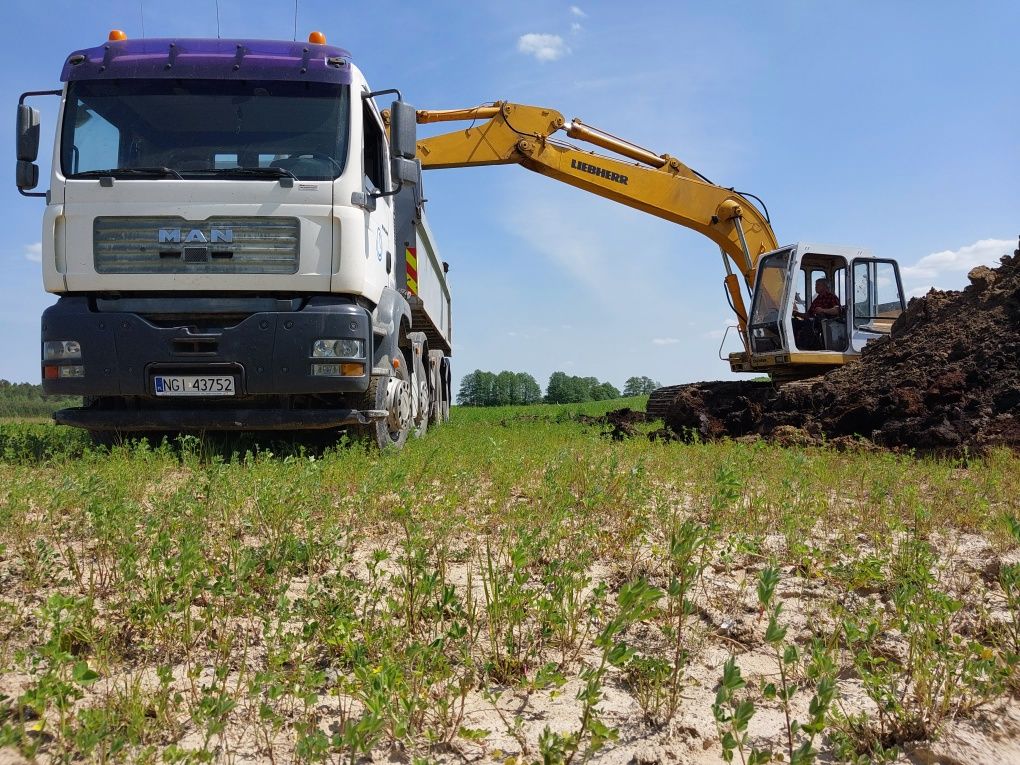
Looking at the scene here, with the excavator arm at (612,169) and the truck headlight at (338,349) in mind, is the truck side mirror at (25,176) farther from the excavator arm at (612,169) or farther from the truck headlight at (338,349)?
the excavator arm at (612,169)

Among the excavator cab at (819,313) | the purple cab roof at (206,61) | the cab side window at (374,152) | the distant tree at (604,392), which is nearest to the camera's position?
the purple cab roof at (206,61)

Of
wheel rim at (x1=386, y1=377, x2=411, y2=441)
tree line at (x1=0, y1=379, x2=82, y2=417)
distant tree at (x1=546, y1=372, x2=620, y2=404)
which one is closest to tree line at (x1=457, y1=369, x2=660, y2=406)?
distant tree at (x1=546, y1=372, x2=620, y2=404)

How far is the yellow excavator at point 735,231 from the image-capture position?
37.3 ft

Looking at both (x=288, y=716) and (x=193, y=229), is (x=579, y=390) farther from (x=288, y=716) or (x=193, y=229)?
(x=288, y=716)

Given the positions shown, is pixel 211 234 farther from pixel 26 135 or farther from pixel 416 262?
pixel 416 262

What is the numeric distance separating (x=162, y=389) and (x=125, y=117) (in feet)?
8.02

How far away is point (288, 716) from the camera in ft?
7.45

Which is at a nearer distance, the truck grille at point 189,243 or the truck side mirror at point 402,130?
the truck grille at point 189,243

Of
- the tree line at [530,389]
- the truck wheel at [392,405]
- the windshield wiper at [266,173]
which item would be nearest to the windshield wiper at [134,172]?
the windshield wiper at [266,173]

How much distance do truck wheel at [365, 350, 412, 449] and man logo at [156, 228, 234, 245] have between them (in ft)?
5.83

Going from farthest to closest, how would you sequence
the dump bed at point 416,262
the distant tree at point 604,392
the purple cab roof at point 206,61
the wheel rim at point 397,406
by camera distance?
1. the distant tree at point 604,392
2. the dump bed at point 416,262
3. the wheel rim at point 397,406
4. the purple cab roof at point 206,61

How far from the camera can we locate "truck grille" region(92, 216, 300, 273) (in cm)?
596

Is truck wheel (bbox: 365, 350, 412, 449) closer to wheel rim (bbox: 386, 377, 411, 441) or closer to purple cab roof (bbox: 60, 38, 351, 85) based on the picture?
wheel rim (bbox: 386, 377, 411, 441)

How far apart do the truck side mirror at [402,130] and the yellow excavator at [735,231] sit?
524 cm
